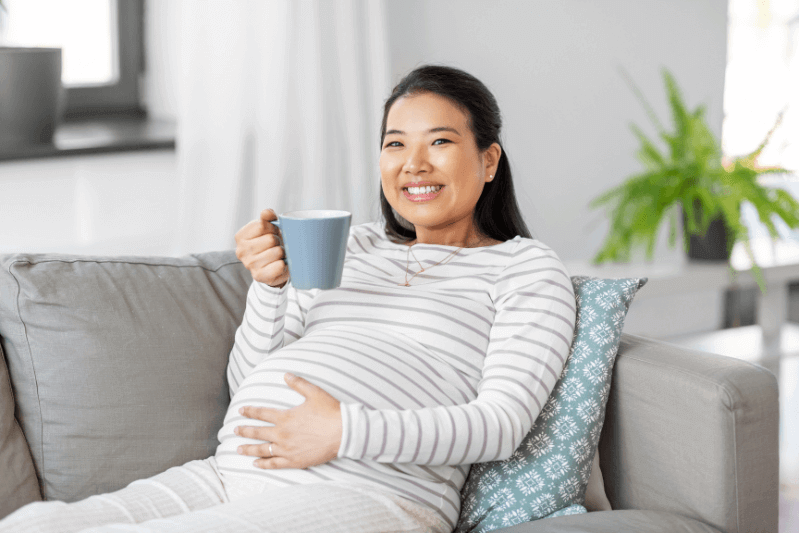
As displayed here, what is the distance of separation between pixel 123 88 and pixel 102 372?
50.1 inches

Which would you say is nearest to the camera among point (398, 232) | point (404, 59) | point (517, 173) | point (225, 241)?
point (398, 232)

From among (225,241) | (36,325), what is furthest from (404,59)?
(36,325)

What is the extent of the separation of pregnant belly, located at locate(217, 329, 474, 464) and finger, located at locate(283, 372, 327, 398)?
0.09ft

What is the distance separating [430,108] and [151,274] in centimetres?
56

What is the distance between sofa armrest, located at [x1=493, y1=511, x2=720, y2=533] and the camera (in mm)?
1022

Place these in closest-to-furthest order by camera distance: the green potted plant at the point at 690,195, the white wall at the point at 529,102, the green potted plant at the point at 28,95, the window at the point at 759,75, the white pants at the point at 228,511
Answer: the white pants at the point at 228,511, the green potted plant at the point at 28,95, the white wall at the point at 529,102, the green potted plant at the point at 690,195, the window at the point at 759,75

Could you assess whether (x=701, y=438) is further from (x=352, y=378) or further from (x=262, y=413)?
(x=262, y=413)

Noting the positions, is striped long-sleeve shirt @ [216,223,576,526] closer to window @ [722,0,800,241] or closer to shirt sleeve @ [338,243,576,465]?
shirt sleeve @ [338,243,576,465]

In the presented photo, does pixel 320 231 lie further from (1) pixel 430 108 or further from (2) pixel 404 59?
(2) pixel 404 59

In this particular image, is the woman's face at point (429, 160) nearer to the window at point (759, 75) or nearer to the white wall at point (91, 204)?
the white wall at point (91, 204)

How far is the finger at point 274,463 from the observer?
1.08m

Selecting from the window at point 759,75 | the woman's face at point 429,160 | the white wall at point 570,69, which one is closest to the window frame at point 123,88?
the white wall at point 570,69

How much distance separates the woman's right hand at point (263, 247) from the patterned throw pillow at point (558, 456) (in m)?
0.44

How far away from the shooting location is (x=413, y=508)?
1.08m
